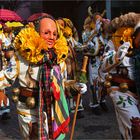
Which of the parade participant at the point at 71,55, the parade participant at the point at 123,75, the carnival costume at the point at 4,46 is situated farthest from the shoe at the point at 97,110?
the parade participant at the point at 123,75

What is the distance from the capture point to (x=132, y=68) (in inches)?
189

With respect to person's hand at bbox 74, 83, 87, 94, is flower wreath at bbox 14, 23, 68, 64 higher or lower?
higher

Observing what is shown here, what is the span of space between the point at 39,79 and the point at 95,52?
3750mm

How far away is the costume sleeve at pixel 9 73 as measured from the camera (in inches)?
171

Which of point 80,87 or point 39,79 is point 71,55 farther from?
point 39,79

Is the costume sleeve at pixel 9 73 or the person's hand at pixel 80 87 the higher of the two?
the costume sleeve at pixel 9 73

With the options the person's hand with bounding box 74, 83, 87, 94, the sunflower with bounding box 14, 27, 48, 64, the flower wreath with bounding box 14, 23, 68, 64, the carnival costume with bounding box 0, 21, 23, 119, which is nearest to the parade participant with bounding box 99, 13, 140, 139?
the person's hand with bounding box 74, 83, 87, 94

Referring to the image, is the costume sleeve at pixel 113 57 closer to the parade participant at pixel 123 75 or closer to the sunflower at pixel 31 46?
the parade participant at pixel 123 75

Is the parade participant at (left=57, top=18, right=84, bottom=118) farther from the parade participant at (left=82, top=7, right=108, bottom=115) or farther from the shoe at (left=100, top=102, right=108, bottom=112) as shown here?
the shoe at (left=100, top=102, right=108, bottom=112)

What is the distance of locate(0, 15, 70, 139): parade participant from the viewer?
427 centimetres

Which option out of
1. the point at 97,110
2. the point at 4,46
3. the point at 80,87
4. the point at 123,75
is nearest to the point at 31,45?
the point at 80,87

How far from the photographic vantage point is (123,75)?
4840mm

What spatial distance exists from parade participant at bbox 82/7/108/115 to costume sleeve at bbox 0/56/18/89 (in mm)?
3606

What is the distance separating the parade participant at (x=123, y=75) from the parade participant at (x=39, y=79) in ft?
2.15
